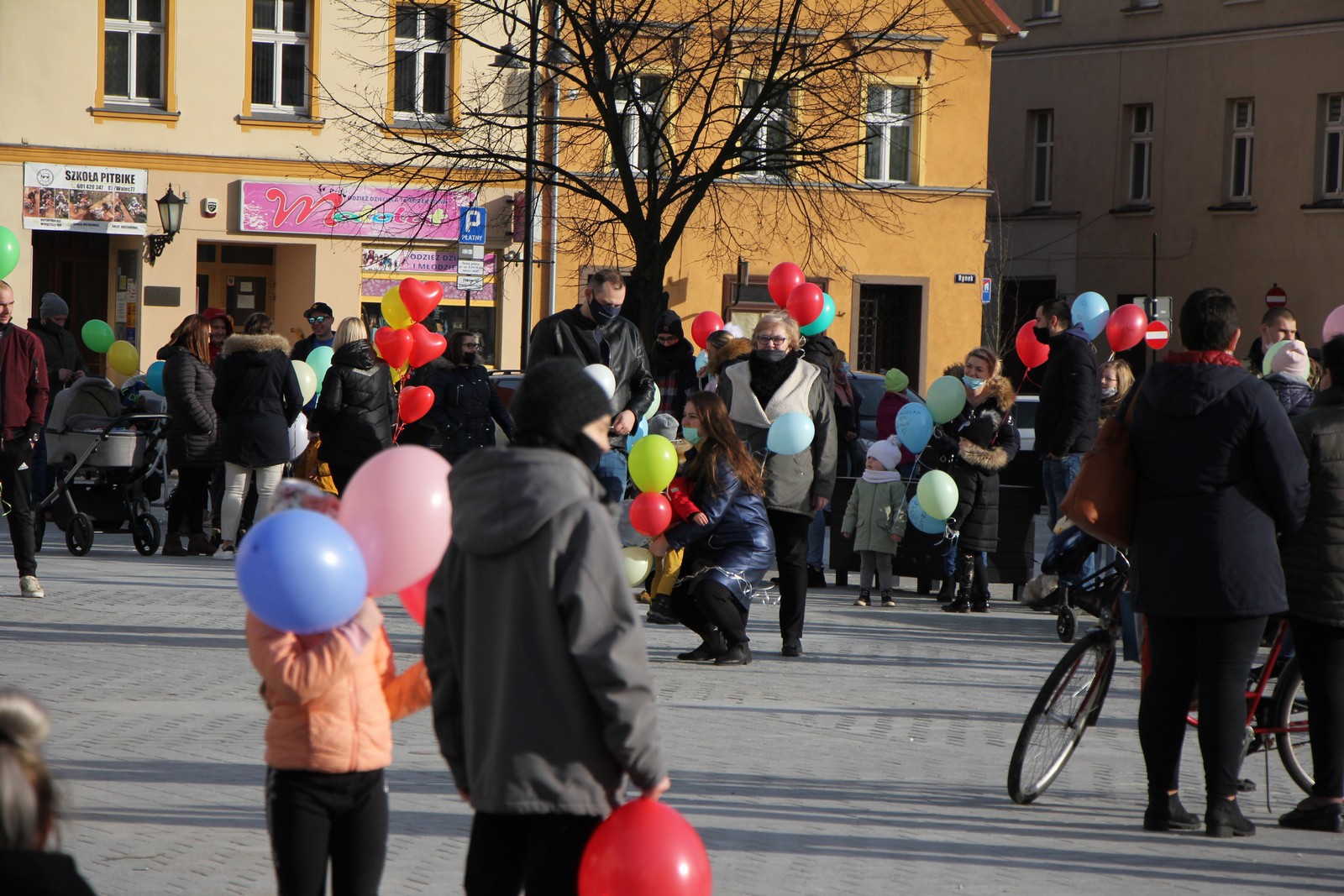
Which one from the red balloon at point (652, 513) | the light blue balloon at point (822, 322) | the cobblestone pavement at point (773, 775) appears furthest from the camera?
the light blue balloon at point (822, 322)

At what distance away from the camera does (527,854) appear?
13.2 ft

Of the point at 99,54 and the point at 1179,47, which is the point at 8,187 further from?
the point at 1179,47

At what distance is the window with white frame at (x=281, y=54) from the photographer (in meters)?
28.6

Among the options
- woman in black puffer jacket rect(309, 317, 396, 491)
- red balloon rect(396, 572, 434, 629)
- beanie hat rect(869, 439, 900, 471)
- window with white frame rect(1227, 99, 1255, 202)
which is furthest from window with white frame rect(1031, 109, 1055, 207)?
red balloon rect(396, 572, 434, 629)

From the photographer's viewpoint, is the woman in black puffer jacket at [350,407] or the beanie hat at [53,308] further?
the beanie hat at [53,308]

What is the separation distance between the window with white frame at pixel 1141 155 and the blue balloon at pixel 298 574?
3791 centimetres

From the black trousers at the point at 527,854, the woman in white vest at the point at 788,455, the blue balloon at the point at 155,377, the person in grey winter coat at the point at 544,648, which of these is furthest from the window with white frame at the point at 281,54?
the black trousers at the point at 527,854

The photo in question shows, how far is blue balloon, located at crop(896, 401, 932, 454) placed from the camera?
13.0 meters

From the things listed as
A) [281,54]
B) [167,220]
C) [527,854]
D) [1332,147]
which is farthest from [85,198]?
[527,854]

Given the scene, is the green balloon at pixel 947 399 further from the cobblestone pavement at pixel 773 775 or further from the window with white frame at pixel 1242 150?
the window with white frame at pixel 1242 150

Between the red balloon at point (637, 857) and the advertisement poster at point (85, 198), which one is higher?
the advertisement poster at point (85, 198)

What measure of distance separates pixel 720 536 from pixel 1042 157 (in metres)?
33.4

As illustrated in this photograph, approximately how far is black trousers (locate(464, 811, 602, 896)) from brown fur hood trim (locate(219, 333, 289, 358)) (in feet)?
34.0

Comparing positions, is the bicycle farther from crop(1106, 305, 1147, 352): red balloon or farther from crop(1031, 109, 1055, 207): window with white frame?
crop(1031, 109, 1055, 207): window with white frame
